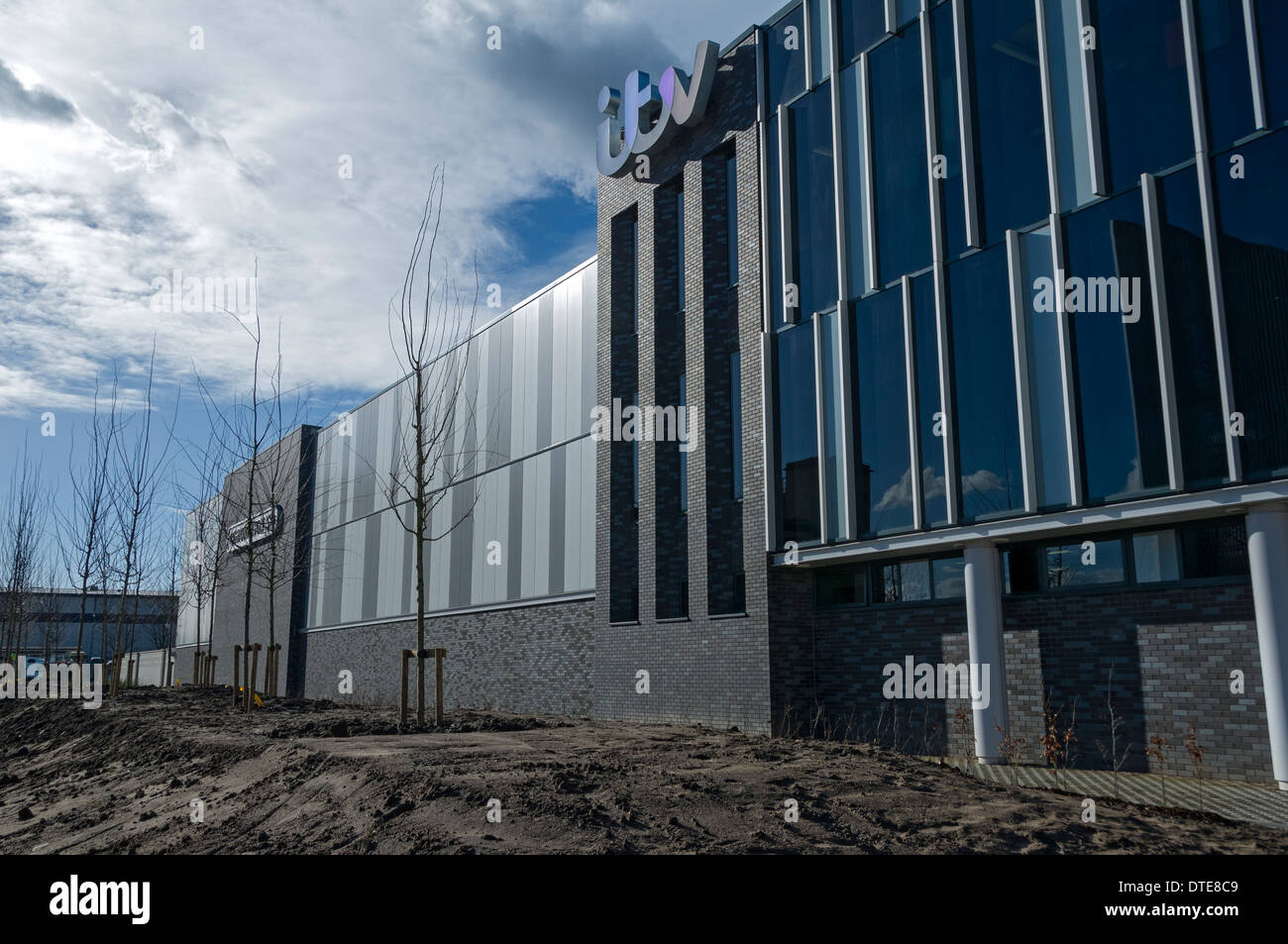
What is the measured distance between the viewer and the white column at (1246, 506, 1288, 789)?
1080 centimetres

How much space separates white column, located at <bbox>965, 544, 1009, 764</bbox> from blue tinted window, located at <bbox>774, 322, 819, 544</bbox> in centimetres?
306

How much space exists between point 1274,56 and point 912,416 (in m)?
6.28

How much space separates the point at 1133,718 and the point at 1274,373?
4.73m

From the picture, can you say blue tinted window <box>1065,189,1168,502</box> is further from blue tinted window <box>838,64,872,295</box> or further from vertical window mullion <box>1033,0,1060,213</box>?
blue tinted window <box>838,64,872,295</box>

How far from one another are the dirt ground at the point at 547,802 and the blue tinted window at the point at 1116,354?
14.4 feet

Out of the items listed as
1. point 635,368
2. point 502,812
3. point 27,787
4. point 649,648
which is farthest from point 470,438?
point 502,812

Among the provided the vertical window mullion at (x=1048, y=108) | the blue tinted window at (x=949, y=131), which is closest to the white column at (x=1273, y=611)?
the vertical window mullion at (x=1048, y=108)

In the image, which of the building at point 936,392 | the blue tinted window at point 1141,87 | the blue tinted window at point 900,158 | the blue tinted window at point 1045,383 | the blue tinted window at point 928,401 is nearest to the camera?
the building at point 936,392

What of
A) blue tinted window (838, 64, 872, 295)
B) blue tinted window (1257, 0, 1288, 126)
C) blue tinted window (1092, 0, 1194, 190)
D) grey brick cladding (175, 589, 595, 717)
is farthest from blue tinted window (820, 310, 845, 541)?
grey brick cladding (175, 589, 595, 717)

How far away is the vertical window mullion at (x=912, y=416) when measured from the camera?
14.7 meters

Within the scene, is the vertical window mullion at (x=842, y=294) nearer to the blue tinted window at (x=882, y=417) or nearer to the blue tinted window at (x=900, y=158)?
the blue tinted window at (x=882, y=417)

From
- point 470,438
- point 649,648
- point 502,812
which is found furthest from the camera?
point 470,438
